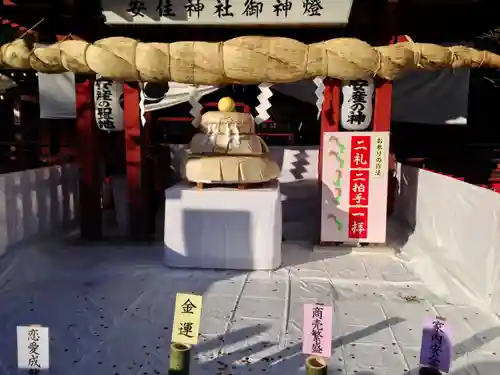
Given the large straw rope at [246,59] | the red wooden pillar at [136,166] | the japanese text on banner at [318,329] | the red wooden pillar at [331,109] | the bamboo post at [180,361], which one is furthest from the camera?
the red wooden pillar at [136,166]

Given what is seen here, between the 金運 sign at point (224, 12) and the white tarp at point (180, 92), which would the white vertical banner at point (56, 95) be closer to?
the white tarp at point (180, 92)

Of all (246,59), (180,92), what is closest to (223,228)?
(246,59)

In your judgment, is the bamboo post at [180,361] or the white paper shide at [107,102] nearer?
the bamboo post at [180,361]

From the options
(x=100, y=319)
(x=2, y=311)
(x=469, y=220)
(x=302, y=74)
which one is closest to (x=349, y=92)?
(x=302, y=74)

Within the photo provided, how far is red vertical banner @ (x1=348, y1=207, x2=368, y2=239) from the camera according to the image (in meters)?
6.17

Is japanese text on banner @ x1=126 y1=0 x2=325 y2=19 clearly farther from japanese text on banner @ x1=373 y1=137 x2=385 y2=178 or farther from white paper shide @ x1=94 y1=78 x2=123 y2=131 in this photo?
japanese text on banner @ x1=373 y1=137 x2=385 y2=178

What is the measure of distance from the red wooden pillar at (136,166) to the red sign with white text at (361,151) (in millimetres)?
2845

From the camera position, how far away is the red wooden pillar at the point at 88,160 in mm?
6457

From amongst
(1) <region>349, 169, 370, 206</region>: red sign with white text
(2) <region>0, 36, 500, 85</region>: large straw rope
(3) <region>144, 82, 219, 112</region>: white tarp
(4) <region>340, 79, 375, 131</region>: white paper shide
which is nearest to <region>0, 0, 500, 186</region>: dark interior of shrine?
(3) <region>144, 82, 219, 112</region>: white tarp

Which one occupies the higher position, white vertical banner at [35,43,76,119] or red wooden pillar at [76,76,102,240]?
white vertical banner at [35,43,76,119]

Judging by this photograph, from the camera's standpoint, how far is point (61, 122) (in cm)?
916

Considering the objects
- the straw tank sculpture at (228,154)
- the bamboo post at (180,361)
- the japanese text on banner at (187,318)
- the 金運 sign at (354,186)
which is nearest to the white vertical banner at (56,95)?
the straw tank sculpture at (228,154)

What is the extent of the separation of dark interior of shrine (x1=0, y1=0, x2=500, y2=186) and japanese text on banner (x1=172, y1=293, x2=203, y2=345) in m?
5.24

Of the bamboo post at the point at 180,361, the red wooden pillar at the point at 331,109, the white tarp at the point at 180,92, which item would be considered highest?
the white tarp at the point at 180,92
